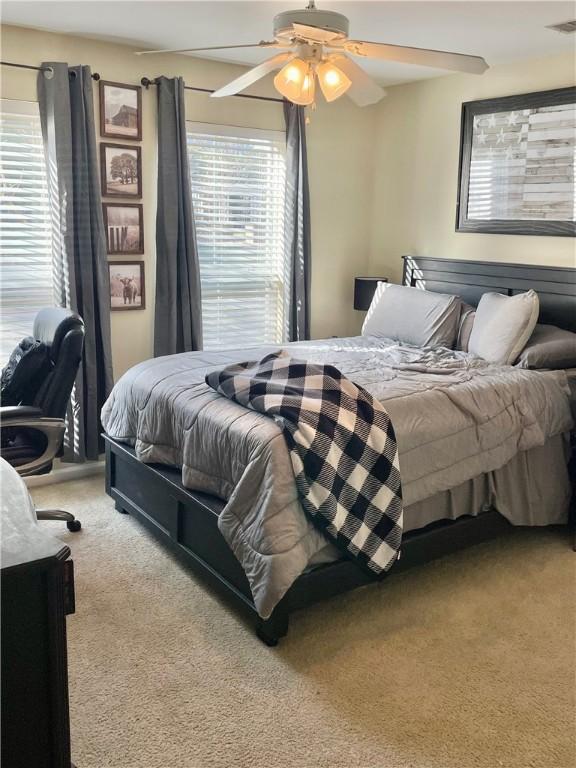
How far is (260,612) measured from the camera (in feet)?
8.13

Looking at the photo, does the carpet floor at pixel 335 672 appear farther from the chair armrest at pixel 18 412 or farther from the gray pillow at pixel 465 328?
the gray pillow at pixel 465 328

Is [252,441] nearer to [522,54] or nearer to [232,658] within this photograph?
[232,658]

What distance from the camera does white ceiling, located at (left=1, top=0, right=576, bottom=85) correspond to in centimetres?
328

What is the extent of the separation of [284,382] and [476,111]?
272cm

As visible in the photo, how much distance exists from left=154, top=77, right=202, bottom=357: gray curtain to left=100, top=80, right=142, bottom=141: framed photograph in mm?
137

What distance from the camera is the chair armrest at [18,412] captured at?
2.98 m

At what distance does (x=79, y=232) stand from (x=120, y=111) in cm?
78

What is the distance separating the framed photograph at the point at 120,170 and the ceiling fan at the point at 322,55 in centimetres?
151

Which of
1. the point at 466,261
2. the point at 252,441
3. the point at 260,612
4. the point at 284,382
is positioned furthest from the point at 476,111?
the point at 260,612

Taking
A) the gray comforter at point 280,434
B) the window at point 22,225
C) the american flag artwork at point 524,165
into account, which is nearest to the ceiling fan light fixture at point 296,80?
the gray comforter at point 280,434

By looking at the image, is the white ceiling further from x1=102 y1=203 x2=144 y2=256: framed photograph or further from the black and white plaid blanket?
the black and white plaid blanket

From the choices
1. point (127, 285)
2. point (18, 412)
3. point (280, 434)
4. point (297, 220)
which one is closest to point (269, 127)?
point (297, 220)

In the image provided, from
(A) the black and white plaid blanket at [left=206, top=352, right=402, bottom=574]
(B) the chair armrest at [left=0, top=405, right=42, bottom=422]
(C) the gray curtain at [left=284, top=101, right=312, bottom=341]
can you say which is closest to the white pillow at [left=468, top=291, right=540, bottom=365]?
(A) the black and white plaid blanket at [left=206, top=352, right=402, bottom=574]

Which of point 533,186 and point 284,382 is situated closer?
point 284,382
